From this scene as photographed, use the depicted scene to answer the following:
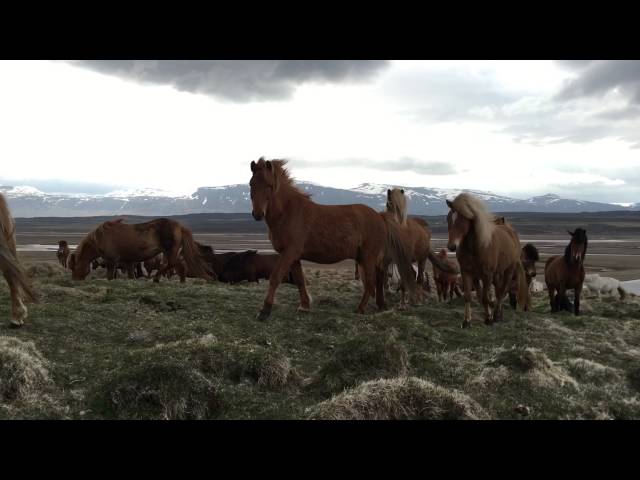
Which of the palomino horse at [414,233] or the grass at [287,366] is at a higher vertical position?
the palomino horse at [414,233]

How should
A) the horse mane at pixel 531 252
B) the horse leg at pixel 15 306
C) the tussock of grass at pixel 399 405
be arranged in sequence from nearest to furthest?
the tussock of grass at pixel 399 405 → the horse leg at pixel 15 306 → the horse mane at pixel 531 252

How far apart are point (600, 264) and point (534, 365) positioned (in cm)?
5091

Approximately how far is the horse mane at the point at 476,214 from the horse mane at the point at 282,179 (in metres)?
3.30

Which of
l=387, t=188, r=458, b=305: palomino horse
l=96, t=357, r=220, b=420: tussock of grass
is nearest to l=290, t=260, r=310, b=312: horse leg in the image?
l=387, t=188, r=458, b=305: palomino horse

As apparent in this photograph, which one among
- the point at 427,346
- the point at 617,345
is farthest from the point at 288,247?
the point at 617,345

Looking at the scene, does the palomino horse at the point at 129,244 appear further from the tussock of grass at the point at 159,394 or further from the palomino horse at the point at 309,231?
the tussock of grass at the point at 159,394

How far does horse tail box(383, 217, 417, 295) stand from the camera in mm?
10648

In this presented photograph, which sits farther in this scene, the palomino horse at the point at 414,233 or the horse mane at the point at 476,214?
the palomino horse at the point at 414,233

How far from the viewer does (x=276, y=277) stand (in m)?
9.03

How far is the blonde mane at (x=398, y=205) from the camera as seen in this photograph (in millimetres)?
13250

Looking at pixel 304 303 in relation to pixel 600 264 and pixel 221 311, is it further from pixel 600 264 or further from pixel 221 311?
pixel 600 264

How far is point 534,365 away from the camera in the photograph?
632cm

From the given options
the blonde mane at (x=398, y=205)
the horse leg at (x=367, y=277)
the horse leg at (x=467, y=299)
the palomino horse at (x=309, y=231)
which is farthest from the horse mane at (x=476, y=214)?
the blonde mane at (x=398, y=205)
